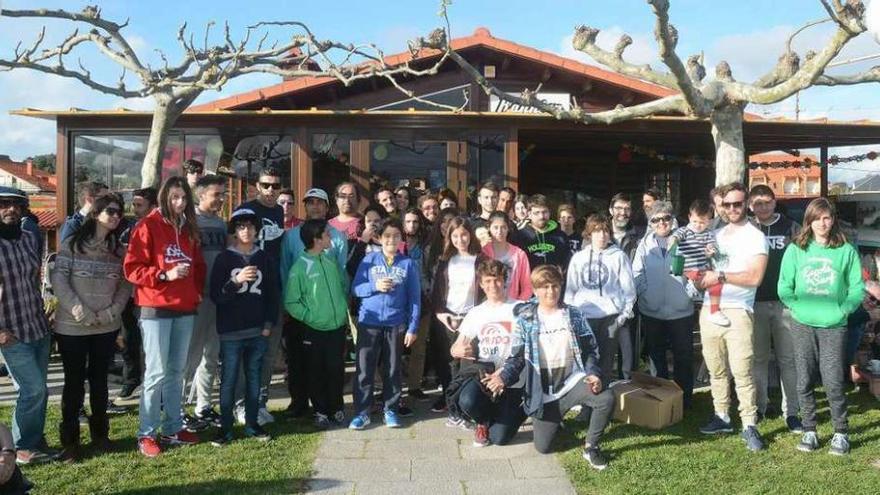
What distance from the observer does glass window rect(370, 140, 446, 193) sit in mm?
8820

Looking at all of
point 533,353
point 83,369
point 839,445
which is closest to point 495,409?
point 533,353

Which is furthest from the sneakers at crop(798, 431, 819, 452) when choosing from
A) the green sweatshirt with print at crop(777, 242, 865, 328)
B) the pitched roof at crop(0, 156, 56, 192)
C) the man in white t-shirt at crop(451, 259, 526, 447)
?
the pitched roof at crop(0, 156, 56, 192)

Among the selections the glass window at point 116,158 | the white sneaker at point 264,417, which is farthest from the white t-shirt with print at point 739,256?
the glass window at point 116,158

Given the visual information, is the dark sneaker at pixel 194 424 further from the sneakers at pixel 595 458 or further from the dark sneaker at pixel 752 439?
the dark sneaker at pixel 752 439

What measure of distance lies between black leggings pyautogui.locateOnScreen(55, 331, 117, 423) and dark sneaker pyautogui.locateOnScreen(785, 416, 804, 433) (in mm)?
4794

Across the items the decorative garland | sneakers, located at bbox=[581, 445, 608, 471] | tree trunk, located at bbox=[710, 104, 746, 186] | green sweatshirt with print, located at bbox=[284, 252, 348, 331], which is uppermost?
the decorative garland

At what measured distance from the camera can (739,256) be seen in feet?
15.8

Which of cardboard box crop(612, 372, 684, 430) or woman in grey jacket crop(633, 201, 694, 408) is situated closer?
cardboard box crop(612, 372, 684, 430)

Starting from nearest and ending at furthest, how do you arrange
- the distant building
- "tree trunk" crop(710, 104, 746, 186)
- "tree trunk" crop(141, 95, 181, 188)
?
1. "tree trunk" crop(710, 104, 746, 186)
2. "tree trunk" crop(141, 95, 181, 188)
3. the distant building

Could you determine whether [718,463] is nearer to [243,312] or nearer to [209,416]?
[243,312]

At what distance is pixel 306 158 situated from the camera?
8.70 metres

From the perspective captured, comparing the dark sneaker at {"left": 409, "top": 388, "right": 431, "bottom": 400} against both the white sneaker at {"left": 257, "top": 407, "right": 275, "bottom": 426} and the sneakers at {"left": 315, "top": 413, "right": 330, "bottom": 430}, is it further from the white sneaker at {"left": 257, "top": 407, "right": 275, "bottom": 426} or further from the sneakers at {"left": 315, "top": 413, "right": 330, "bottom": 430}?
the white sneaker at {"left": 257, "top": 407, "right": 275, "bottom": 426}

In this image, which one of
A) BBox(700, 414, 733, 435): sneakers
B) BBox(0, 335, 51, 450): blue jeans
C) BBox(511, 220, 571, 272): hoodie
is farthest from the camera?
BBox(511, 220, 571, 272): hoodie

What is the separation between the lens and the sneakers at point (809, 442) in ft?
15.0
